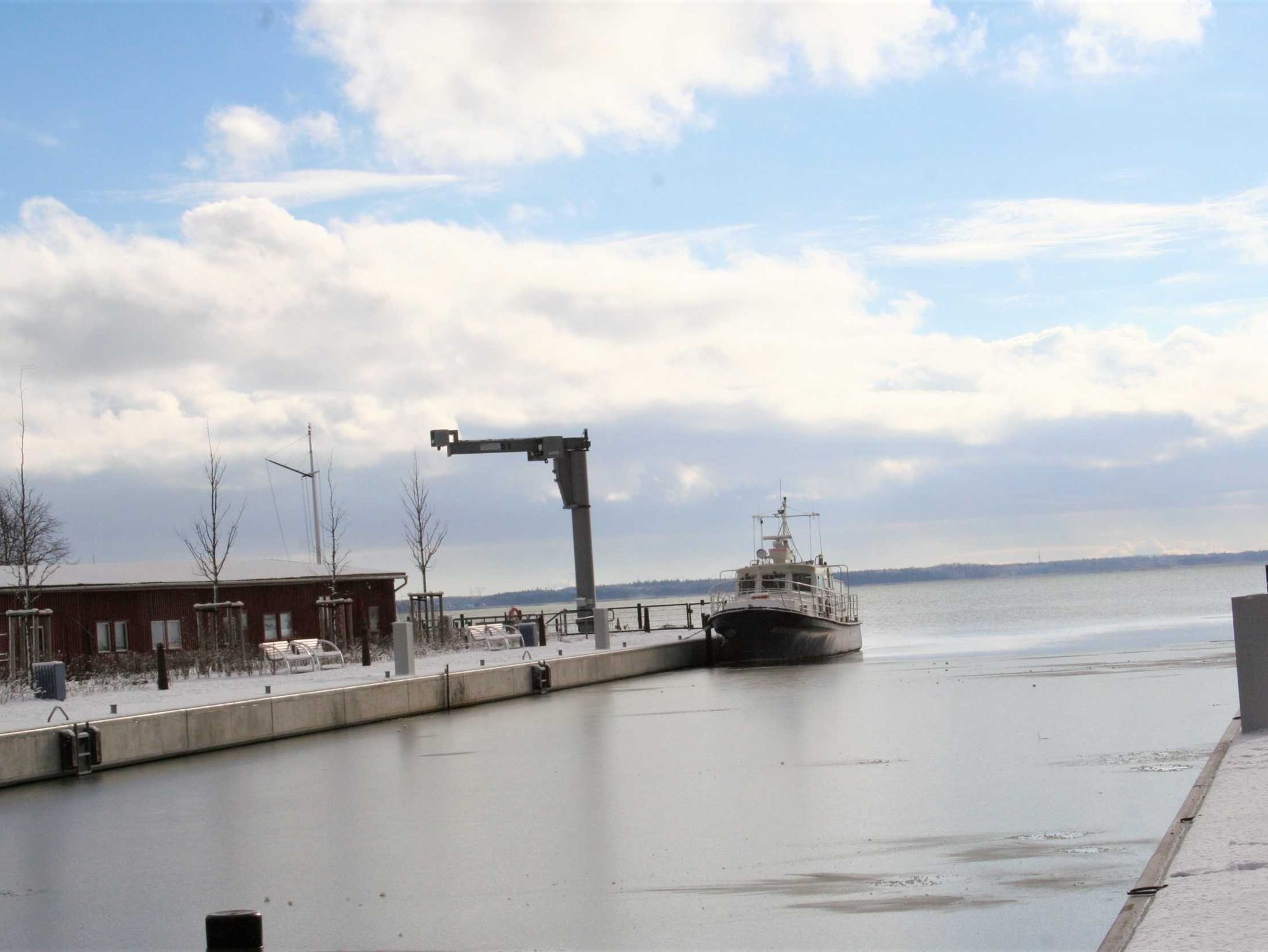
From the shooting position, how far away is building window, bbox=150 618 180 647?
40656 mm

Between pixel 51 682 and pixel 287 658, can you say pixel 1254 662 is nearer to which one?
pixel 51 682

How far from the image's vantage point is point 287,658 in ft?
105

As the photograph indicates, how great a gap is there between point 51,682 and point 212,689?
3.36 meters

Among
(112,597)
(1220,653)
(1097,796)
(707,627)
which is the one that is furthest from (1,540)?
(1097,796)

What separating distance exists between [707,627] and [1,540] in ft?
161

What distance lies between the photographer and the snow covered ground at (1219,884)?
6.43 m

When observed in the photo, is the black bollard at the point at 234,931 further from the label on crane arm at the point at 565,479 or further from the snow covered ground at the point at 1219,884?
the label on crane arm at the point at 565,479

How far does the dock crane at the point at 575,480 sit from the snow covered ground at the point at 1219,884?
127 feet

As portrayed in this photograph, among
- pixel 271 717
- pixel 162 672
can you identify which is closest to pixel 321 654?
pixel 162 672

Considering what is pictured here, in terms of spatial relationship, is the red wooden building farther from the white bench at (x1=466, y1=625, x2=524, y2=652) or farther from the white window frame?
the white bench at (x1=466, y1=625, x2=524, y2=652)

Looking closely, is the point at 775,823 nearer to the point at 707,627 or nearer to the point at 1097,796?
the point at 1097,796

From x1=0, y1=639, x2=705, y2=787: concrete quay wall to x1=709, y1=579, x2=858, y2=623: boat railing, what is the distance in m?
12.2

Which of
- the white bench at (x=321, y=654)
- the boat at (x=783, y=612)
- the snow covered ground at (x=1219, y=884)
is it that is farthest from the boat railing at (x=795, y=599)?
the snow covered ground at (x=1219, y=884)

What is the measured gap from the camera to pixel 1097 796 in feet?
43.8
